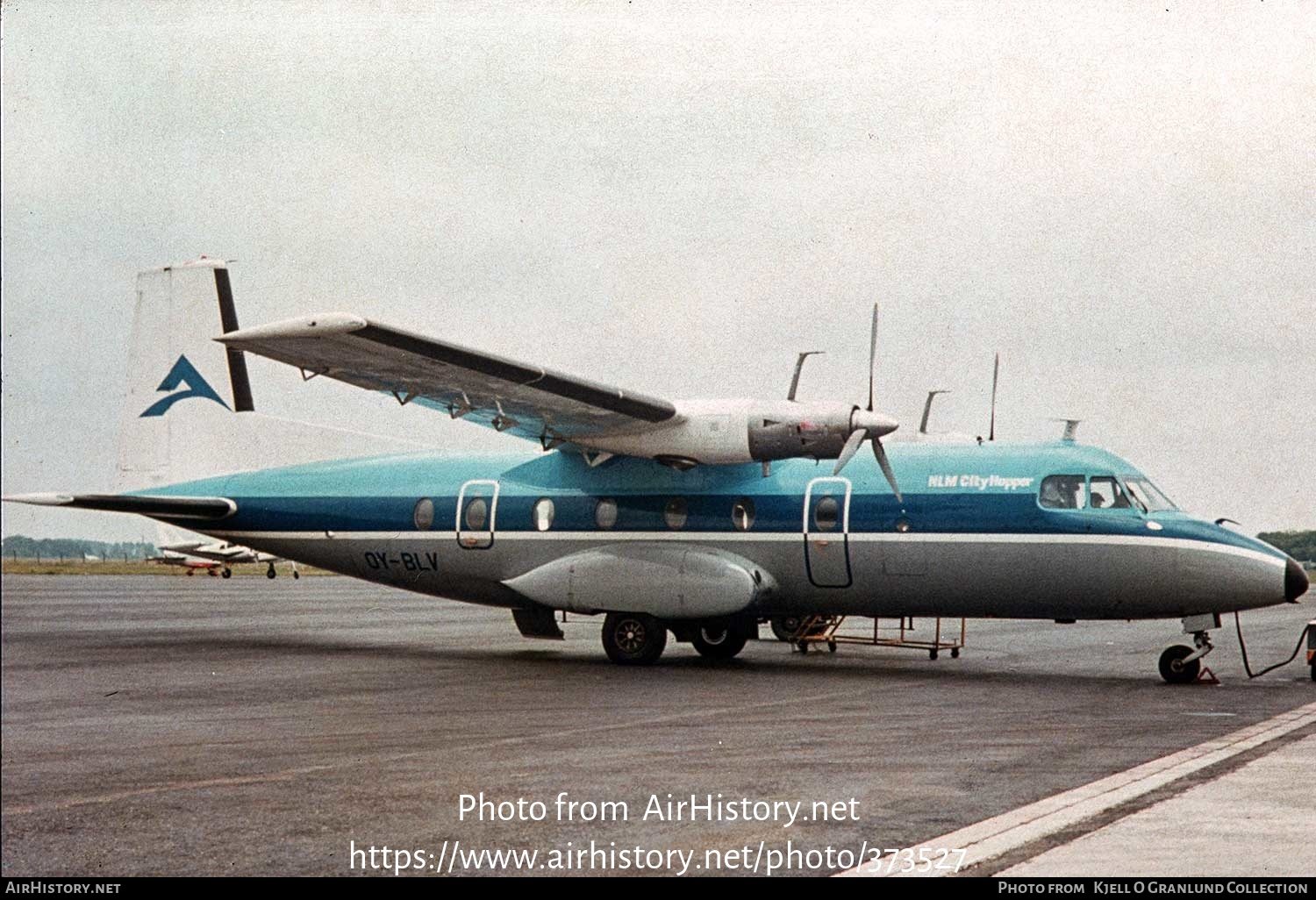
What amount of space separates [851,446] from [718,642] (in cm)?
462

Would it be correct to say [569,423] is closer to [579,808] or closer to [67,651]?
[67,651]

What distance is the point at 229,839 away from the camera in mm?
7211

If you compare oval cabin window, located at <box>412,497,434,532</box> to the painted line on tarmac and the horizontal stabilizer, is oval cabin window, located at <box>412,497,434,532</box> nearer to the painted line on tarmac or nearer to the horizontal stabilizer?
the horizontal stabilizer

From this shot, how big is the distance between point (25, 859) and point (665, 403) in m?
11.6

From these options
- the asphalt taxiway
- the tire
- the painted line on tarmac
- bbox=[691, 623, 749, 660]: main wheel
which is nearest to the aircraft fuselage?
the asphalt taxiway

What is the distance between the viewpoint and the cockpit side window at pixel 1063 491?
16.8 meters

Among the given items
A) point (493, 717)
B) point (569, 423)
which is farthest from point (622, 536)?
point (493, 717)

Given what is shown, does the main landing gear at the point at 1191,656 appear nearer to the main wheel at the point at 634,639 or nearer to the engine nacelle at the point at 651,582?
the engine nacelle at the point at 651,582

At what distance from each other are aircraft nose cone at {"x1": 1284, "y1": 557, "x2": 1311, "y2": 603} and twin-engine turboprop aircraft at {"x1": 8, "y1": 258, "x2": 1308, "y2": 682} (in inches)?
2.1

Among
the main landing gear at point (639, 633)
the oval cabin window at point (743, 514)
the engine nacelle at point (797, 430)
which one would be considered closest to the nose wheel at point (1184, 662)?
the engine nacelle at point (797, 430)

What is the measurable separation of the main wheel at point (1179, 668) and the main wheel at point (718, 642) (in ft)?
19.1

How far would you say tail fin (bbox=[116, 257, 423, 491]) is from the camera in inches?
811

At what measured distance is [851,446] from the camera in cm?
1675

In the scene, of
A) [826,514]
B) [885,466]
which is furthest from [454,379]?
[885,466]
